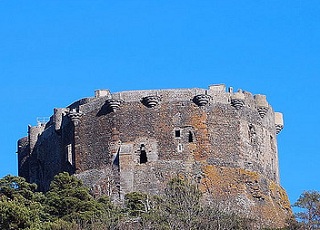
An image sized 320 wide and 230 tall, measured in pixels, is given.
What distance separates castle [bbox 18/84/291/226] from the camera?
7494cm

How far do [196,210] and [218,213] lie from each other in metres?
2.07

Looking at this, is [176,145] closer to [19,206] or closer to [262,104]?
[262,104]

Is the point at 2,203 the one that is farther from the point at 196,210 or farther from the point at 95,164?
the point at 95,164

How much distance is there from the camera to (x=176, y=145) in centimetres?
7531

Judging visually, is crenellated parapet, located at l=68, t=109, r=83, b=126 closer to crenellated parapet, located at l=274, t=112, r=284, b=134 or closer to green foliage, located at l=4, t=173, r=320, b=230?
green foliage, located at l=4, t=173, r=320, b=230

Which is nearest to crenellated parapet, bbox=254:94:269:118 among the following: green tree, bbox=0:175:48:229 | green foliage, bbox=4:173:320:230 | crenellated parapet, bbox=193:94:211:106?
crenellated parapet, bbox=193:94:211:106

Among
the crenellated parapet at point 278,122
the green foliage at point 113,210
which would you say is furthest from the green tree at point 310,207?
the crenellated parapet at point 278,122

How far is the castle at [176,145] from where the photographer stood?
2950 inches

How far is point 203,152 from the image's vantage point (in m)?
75.2

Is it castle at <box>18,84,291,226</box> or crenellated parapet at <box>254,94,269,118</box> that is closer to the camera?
castle at <box>18,84,291,226</box>

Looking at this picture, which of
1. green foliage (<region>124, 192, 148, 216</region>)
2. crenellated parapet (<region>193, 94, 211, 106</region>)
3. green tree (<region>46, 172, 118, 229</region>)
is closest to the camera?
green tree (<region>46, 172, 118, 229</region>)

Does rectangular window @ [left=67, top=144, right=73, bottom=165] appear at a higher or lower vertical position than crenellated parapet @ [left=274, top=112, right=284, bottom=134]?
lower

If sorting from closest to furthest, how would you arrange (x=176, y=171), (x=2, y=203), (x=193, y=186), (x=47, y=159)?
1. (x=2, y=203)
2. (x=193, y=186)
3. (x=176, y=171)
4. (x=47, y=159)

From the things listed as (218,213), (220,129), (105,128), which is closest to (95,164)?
(105,128)
